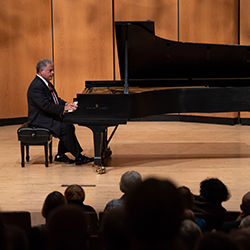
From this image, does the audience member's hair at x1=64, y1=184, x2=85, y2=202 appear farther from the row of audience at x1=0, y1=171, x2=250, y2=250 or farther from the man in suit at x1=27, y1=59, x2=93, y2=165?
the man in suit at x1=27, y1=59, x2=93, y2=165

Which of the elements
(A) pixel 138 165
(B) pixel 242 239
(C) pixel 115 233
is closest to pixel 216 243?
(B) pixel 242 239

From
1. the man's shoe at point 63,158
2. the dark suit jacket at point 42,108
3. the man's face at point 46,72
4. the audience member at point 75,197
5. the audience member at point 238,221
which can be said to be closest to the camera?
the audience member at point 238,221

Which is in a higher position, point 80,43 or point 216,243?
point 80,43

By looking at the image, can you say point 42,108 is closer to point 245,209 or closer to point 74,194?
point 74,194

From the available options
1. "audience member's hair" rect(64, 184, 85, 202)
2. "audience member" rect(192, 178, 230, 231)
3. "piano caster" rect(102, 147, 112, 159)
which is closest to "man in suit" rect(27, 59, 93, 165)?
"piano caster" rect(102, 147, 112, 159)

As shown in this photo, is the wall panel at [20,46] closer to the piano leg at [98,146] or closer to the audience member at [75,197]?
the piano leg at [98,146]

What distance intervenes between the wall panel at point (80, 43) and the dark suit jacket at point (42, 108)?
12.6 ft

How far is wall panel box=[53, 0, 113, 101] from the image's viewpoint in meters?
8.70

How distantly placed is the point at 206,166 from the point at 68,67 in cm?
478

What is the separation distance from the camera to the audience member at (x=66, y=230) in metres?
1.07

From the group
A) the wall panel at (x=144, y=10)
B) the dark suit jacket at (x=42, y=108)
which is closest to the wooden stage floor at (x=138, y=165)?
the dark suit jacket at (x=42, y=108)

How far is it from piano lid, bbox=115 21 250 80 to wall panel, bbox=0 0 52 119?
12.1ft

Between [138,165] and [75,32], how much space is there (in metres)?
4.58

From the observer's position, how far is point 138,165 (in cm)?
507
